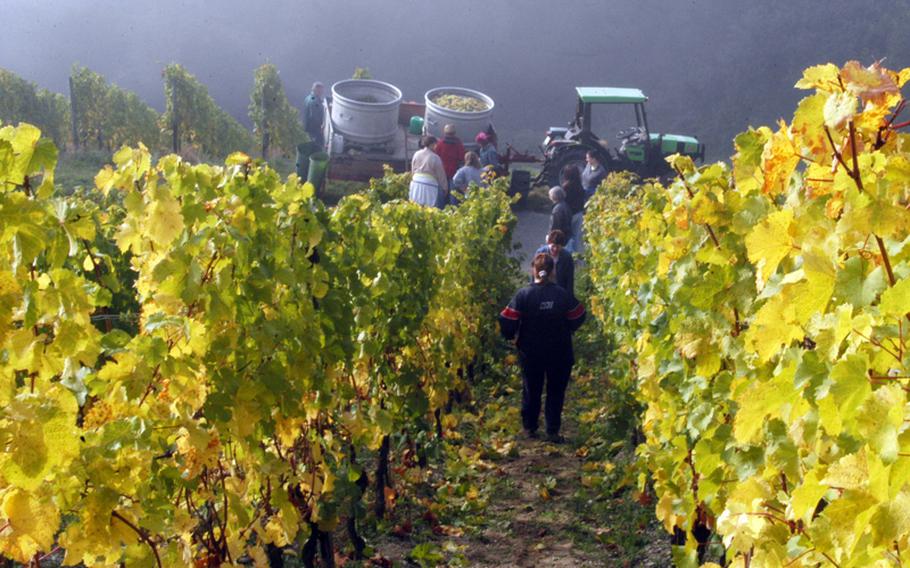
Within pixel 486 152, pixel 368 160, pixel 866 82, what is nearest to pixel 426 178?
pixel 486 152

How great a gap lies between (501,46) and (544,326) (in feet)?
87.3

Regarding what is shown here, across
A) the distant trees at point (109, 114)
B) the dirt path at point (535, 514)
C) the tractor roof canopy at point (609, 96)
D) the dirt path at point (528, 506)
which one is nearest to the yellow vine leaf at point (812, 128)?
the dirt path at point (528, 506)

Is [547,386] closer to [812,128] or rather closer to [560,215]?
[560,215]

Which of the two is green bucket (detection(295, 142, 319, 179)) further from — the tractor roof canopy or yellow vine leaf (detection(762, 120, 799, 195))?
yellow vine leaf (detection(762, 120, 799, 195))

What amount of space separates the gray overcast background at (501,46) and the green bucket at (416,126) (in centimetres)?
981

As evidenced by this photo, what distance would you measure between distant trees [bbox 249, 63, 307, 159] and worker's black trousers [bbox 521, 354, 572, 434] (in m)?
12.9

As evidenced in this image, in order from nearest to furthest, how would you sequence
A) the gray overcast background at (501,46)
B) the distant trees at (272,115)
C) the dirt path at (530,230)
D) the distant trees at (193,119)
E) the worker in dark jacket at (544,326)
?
the worker in dark jacket at (544,326), the dirt path at (530,230), the distant trees at (193,119), the distant trees at (272,115), the gray overcast background at (501,46)

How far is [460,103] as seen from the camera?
637 inches

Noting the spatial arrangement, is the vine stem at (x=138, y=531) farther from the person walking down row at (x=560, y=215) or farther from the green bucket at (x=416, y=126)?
the green bucket at (x=416, y=126)

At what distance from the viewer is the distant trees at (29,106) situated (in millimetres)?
16859

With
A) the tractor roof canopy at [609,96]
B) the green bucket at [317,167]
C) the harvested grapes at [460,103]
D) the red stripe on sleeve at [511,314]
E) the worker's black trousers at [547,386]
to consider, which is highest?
the tractor roof canopy at [609,96]

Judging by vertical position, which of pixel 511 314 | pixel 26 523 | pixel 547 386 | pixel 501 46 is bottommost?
pixel 547 386

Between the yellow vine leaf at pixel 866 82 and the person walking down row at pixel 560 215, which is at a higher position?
the yellow vine leaf at pixel 866 82

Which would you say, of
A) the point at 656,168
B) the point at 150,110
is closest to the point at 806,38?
the point at 656,168
